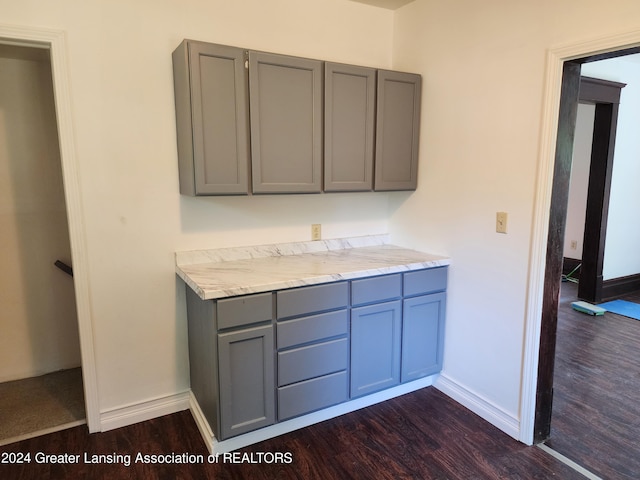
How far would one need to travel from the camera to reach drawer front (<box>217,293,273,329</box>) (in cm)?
196

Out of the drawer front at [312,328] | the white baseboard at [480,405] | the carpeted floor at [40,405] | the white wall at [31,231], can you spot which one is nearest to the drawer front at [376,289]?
the drawer front at [312,328]

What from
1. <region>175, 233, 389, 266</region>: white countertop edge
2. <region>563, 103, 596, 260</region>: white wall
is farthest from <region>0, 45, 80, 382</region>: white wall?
<region>563, 103, 596, 260</region>: white wall

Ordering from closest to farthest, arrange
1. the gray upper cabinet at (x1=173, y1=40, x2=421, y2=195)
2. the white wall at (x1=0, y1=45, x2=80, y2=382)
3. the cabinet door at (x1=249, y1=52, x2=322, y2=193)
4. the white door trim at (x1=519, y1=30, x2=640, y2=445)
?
the white door trim at (x1=519, y1=30, x2=640, y2=445) < the gray upper cabinet at (x1=173, y1=40, x2=421, y2=195) < the cabinet door at (x1=249, y1=52, x2=322, y2=193) < the white wall at (x1=0, y1=45, x2=80, y2=382)

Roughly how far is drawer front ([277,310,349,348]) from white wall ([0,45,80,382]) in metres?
1.82

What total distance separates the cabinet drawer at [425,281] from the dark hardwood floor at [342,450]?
29.2 inches

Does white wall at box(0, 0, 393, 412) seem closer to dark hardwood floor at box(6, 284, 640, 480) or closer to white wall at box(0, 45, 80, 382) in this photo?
dark hardwood floor at box(6, 284, 640, 480)

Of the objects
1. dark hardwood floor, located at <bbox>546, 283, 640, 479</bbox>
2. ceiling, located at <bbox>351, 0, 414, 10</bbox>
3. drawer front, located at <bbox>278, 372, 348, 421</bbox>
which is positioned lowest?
dark hardwood floor, located at <bbox>546, 283, 640, 479</bbox>

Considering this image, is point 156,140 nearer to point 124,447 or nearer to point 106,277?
point 106,277

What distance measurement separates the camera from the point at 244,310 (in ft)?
6.61

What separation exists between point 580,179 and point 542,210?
397cm

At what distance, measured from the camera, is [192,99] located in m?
2.05

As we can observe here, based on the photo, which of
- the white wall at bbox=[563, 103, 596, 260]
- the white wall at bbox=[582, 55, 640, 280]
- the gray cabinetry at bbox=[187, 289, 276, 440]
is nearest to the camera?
the gray cabinetry at bbox=[187, 289, 276, 440]

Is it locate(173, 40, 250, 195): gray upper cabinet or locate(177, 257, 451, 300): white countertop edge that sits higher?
locate(173, 40, 250, 195): gray upper cabinet

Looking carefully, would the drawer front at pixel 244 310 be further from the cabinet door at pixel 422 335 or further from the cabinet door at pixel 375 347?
the cabinet door at pixel 422 335
